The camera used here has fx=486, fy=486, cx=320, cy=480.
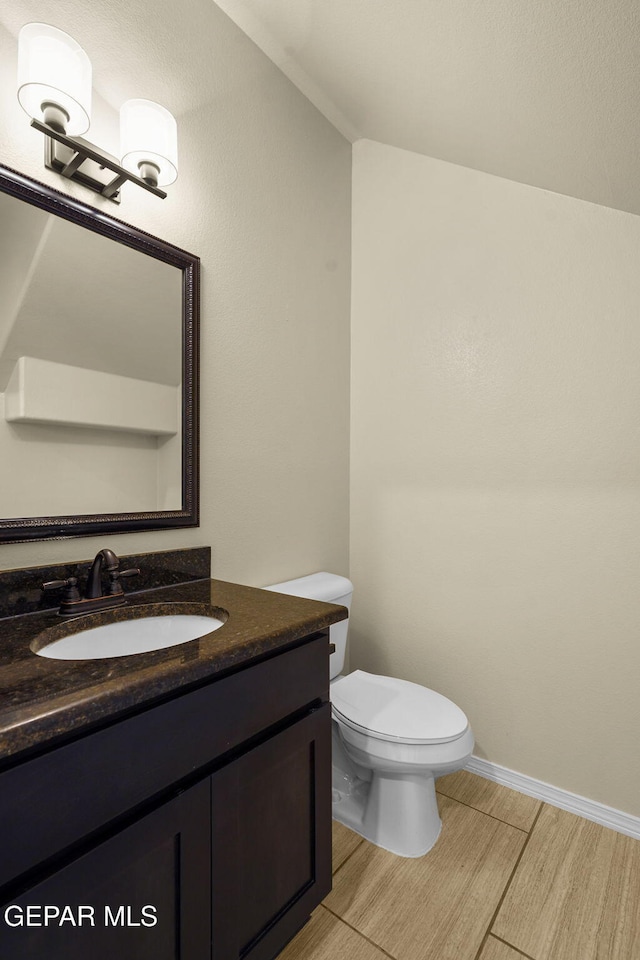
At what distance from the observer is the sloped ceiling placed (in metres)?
1.11

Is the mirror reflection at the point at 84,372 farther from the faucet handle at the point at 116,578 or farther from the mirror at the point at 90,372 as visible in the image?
the faucet handle at the point at 116,578

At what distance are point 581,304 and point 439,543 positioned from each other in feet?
3.37

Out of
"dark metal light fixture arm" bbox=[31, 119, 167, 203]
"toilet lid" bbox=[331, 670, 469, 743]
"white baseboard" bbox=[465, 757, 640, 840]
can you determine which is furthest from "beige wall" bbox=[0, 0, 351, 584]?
"white baseboard" bbox=[465, 757, 640, 840]

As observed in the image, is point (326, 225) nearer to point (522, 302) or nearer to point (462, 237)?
point (462, 237)

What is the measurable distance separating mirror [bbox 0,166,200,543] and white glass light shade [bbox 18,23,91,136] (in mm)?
163

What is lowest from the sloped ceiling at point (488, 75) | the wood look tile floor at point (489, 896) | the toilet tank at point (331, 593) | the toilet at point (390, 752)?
the wood look tile floor at point (489, 896)

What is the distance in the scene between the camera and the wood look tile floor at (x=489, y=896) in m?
1.23

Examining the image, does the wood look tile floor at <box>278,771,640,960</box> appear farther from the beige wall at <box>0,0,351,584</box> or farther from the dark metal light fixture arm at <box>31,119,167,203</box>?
the dark metal light fixture arm at <box>31,119,167,203</box>

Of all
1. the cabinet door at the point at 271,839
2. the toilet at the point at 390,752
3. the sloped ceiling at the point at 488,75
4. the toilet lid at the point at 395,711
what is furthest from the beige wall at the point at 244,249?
the cabinet door at the point at 271,839

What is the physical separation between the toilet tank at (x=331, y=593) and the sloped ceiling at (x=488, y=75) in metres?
1.59

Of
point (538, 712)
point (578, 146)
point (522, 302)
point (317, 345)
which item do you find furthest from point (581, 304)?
point (538, 712)

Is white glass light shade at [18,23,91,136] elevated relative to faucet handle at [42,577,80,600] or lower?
elevated

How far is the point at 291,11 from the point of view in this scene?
63.2 inches

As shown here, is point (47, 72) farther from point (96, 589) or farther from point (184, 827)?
point (184, 827)
